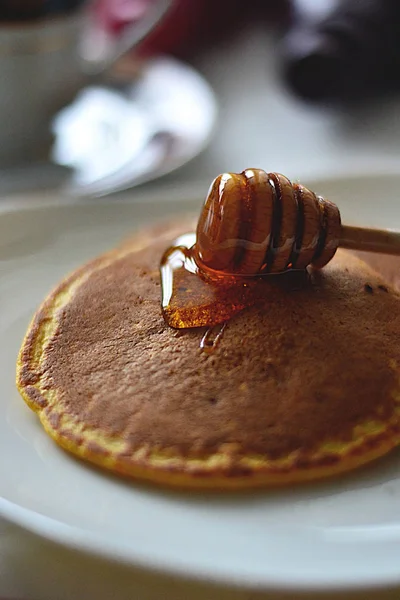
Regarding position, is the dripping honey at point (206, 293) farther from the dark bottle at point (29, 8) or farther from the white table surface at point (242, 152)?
the dark bottle at point (29, 8)

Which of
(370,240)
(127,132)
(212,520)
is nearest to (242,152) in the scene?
(127,132)

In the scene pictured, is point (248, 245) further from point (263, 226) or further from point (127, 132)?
point (127, 132)

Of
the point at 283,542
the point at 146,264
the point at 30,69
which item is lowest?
the point at 283,542

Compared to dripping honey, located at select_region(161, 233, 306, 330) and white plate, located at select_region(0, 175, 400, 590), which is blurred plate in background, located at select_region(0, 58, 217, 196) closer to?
dripping honey, located at select_region(161, 233, 306, 330)

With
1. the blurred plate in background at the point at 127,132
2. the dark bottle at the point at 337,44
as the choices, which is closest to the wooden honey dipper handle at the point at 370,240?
the blurred plate in background at the point at 127,132

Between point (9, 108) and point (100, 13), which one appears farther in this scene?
point (100, 13)

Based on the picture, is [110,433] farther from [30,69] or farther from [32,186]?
[30,69]

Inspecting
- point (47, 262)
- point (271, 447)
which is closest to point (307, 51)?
point (47, 262)
